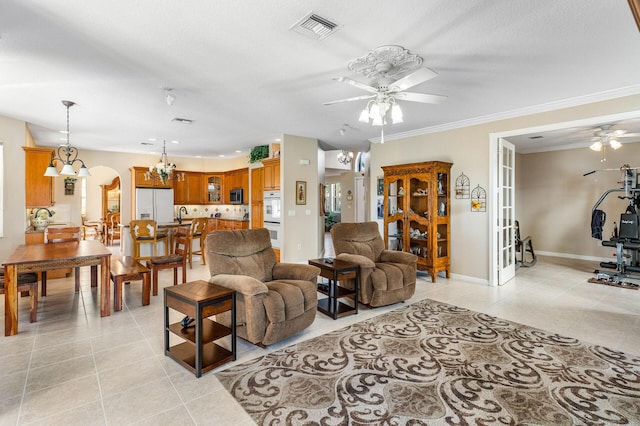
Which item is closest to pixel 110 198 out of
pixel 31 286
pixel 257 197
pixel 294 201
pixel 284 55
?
pixel 257 197

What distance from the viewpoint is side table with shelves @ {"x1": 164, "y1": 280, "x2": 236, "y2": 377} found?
246 centimetres

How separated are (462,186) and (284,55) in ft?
12.7

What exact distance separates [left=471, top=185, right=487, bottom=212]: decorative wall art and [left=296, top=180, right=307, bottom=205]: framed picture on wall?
3189 mm

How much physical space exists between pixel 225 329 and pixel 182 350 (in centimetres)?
42

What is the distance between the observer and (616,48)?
2.90 meters

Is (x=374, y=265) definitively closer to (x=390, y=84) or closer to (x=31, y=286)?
(x=390, y=84)

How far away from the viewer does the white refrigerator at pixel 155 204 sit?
8.55 m

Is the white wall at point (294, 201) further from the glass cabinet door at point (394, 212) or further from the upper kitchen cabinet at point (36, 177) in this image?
the upper kitchen cabinet at point (36, 177)

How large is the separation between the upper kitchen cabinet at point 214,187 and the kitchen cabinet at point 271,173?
323cm

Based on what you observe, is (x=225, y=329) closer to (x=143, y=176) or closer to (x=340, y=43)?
(x=340, y=43)

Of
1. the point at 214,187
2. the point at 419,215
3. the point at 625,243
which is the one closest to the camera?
the point at 625,243

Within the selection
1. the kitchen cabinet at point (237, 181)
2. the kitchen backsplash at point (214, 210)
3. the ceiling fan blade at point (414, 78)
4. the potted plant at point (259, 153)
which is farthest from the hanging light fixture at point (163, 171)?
the ceiling fan blade at point (414, 78)

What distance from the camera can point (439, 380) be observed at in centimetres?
244

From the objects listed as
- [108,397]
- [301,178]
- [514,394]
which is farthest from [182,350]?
[301,178]
